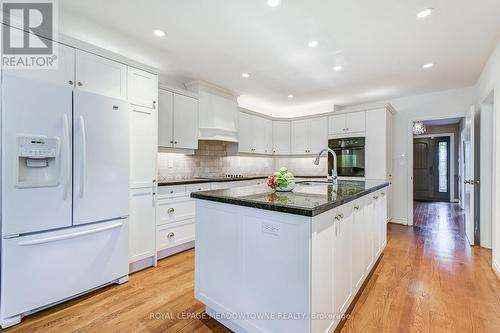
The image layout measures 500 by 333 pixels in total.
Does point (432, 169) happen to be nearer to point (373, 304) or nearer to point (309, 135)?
point (309, 135)

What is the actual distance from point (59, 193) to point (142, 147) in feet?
2.99

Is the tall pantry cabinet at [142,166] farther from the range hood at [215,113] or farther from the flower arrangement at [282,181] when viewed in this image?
the flower arrangement at [282,181]

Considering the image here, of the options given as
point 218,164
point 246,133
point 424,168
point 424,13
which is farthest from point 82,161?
point 424,168

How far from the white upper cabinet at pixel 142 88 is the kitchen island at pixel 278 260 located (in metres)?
1.48

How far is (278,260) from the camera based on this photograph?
1403 millimetres

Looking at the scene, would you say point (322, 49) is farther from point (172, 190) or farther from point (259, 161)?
point (259, 161)

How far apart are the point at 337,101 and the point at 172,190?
391cm

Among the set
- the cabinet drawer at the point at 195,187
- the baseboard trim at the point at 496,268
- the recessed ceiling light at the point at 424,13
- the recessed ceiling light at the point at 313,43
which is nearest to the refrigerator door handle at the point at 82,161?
the cabinet drawer at the point at 195,187

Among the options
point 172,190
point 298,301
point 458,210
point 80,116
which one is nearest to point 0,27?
point 80,116

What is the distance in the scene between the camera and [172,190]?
305 centimetres

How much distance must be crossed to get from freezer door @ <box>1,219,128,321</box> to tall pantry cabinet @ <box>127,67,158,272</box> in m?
0.24

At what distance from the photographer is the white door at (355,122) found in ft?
14.7

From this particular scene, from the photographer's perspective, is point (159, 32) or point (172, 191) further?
point (172, 191)

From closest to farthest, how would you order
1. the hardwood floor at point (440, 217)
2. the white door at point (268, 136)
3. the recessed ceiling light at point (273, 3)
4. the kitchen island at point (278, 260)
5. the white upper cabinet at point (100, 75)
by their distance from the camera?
the kitchen island at point (278, 260)
the recessed ceiling light at point (273, 3)
the white upper cabinet at point (100, 75)
the hardwood floor at point (440, 217)
the white door at point (268, 136)
